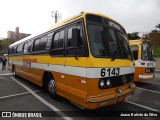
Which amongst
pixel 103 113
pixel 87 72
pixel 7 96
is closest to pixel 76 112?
pixel 103 113

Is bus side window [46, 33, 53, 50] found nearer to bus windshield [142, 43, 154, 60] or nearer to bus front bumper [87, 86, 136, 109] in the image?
bus front bumper [87, 86, 136, 109]

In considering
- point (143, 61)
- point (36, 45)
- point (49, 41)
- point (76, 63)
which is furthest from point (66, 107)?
point (143, 61)

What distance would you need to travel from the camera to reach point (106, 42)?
5.20 m

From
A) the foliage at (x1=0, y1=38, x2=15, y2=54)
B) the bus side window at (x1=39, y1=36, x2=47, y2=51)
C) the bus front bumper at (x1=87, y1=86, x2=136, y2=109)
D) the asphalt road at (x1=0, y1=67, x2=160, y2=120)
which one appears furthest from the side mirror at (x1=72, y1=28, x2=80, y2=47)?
the foliage at (x1=0, y1=38, x2=15, y2=54)

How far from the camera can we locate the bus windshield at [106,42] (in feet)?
16.3

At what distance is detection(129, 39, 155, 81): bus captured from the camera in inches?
410

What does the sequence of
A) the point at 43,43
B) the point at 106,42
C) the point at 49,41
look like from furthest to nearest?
the point at 43,43
the point at 49,41
the point at 106,42

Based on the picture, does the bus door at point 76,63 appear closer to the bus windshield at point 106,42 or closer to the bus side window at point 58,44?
the bus windshield at point 106,42

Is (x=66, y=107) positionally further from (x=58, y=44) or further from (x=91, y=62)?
(x=91, y=62)

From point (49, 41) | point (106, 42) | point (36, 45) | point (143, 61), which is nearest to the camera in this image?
point (106, 42)

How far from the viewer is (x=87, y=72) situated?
476cm

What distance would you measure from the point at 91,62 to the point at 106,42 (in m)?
0.88

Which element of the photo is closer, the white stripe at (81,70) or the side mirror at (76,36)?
the white stripe at (81,70)

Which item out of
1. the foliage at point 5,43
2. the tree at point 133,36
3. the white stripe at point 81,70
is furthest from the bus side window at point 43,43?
the foliage at point 5,43
